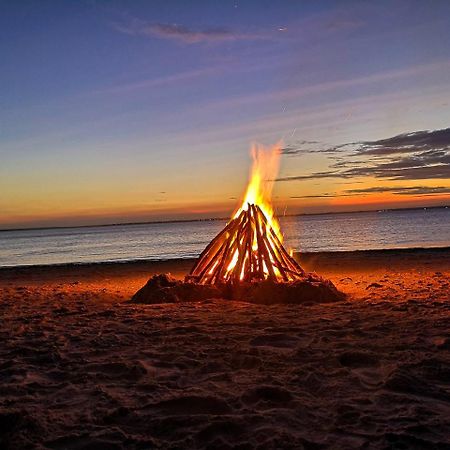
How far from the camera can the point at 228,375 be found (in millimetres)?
4160

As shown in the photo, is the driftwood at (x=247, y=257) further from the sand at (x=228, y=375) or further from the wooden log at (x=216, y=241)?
the sand at (x=228, y=375)

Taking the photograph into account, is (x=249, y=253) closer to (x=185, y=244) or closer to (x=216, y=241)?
(x=216, y=241)

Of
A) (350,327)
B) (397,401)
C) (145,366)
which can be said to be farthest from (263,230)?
(397,401)

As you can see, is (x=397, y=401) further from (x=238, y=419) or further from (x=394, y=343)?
(x=394, y=343)

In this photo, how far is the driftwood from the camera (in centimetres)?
878

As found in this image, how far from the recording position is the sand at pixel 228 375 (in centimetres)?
306

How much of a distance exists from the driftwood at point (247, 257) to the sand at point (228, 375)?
116cm

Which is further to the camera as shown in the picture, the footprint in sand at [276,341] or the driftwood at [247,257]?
the driftwood at [247,257]

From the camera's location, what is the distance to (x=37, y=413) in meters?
3.44

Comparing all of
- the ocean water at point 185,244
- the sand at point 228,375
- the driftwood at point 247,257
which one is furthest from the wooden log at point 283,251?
the ocean water at point 185,244

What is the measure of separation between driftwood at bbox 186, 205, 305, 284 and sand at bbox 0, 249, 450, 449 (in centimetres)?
116

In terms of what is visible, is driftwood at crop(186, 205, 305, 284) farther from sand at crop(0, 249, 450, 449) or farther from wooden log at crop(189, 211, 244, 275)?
sand at crop(0, 249, 450, 449)

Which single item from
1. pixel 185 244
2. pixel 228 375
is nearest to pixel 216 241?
pixel 228 375

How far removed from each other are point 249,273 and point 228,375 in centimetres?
464
